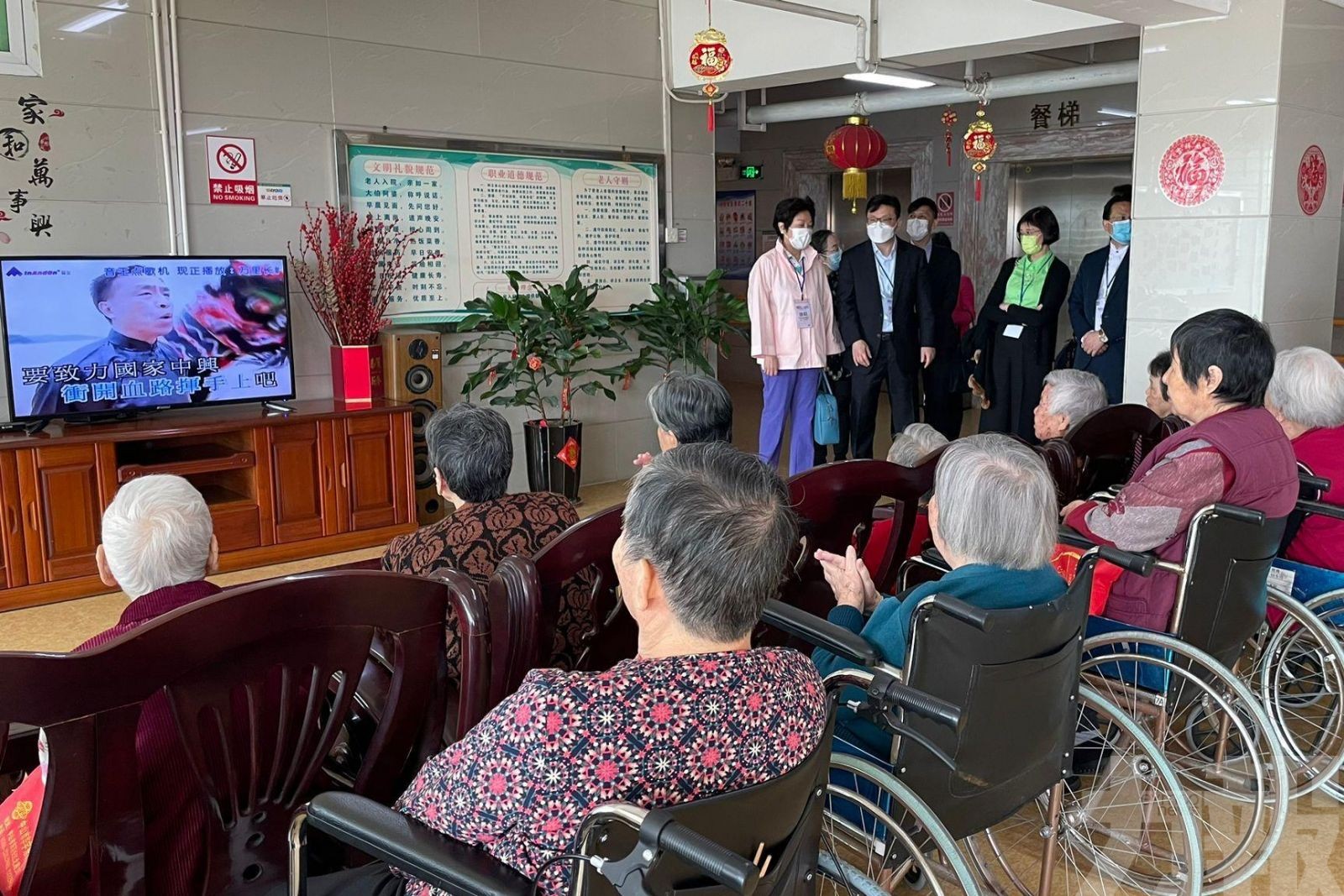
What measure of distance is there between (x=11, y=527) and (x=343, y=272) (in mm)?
1733

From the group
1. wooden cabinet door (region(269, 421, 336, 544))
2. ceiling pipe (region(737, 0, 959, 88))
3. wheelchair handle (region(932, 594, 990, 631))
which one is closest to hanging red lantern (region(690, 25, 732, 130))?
ceiling pipe (region(737, 0, 959, 88))

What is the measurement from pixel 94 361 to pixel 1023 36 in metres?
4.22

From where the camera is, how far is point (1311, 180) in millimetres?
4695

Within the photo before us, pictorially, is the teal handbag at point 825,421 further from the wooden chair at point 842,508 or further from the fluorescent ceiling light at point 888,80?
the wooden chair at point 842,508

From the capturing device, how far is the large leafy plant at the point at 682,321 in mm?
6387

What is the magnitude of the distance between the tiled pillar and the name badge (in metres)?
1.63

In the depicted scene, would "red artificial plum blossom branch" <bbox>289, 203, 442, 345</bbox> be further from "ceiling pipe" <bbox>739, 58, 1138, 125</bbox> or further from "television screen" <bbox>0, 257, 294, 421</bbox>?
"ceiling pipe" <bbox>739, 58, 1138, 125</bbox>

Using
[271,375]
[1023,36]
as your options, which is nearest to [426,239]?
[271,375]

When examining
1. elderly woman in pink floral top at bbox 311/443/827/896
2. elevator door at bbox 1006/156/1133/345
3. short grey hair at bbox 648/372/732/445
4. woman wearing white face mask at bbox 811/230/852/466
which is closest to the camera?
elderly woman in pink floral top at bbox 311/443/827/896

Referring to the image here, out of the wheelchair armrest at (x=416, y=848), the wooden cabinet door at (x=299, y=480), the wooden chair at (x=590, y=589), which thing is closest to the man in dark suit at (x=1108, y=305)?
the wooden cabinet door at (x=299, y=480)

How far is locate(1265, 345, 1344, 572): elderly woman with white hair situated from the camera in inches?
118

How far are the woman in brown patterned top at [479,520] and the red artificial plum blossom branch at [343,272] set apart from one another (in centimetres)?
294

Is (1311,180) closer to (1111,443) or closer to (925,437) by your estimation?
(1111,443)

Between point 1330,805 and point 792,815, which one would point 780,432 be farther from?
point 792,815
